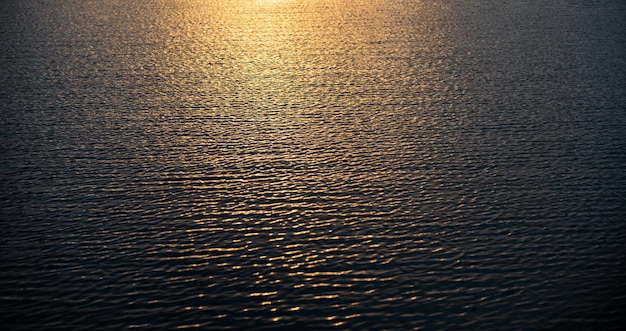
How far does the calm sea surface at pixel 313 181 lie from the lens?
19.8 meters

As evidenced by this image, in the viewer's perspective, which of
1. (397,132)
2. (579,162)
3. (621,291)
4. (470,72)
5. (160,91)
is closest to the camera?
(621,291)

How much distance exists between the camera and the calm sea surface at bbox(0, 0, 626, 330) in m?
19.8

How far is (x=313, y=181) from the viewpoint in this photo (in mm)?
27672

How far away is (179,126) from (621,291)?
19726 mm

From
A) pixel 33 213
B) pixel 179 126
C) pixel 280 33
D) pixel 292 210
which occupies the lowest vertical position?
pixel 292 210

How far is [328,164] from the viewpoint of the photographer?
29.2m

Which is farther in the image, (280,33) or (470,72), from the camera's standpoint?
(280,33)

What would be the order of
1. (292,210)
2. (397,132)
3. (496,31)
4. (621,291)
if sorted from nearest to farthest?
(621,291), (292,210), (397,132), (496,31)

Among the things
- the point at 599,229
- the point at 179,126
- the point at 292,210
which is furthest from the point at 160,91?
the point at 599,229

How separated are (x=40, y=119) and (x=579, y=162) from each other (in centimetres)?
2277

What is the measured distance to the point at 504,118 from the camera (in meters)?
34.0

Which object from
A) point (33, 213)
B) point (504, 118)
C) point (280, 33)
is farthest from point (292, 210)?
point (280, 33)

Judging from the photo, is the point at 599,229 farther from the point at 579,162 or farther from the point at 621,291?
the point at 579,162

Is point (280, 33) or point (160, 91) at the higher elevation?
point (280, 33)
